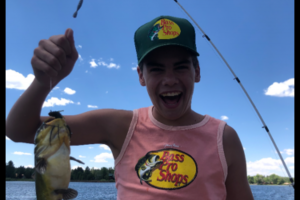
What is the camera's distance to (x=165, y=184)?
7.42ft

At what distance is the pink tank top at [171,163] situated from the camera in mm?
2244

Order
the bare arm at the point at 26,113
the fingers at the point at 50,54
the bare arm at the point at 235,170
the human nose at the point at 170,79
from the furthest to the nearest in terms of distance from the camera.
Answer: the bare arm at the point at 235,170 < the human nose at the point at 170,79 < the bare arm at the point at 26,113 < the fingers at the point at 50,54

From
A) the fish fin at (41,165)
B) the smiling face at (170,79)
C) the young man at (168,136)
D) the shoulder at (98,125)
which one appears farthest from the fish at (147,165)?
the fish fin at (41,165)

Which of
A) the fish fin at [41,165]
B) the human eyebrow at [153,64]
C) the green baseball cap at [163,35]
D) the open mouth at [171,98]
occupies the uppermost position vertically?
the green baseball cap at [163,35]

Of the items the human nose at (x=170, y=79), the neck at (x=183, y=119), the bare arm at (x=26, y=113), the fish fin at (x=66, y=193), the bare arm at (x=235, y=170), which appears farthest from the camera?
the neck at (x=183, y=119)

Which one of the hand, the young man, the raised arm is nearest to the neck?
the young man

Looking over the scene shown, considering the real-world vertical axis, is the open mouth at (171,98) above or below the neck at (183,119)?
above

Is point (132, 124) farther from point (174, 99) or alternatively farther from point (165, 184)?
point (165, 184)

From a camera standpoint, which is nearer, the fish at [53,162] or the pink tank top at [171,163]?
the fish at [53,162]

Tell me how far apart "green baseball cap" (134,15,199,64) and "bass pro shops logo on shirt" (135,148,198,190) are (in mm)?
1082

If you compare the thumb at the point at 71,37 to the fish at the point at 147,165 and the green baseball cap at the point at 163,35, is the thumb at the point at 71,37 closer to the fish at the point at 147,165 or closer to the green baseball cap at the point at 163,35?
the green baseball cap at the point at 163,35
